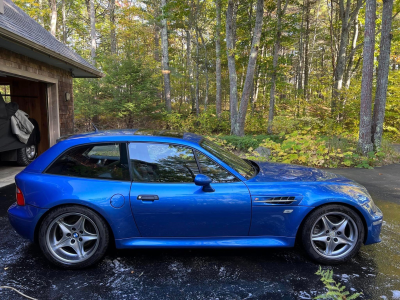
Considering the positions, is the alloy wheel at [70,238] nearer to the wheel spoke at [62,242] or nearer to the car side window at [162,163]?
the wheel spoke at [62,242]

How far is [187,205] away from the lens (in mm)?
2650

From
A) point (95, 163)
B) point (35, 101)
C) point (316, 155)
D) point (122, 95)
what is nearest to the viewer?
point (95, 163)

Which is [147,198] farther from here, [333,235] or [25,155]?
[25,155]

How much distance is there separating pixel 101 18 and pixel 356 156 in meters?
28.8

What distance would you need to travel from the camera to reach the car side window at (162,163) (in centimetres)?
279

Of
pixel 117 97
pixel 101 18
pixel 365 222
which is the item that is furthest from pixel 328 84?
pixel 101 18

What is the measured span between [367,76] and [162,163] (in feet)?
26.7

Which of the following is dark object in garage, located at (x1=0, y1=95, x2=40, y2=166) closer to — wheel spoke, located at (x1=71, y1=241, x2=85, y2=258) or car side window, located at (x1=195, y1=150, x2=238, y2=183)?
wheel spoke, located at (x1=71, y1=241, x2=85, y2=258)

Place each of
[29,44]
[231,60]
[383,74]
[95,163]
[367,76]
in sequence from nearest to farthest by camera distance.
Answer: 1. [95,163]
2. [29,44]
3. [367,76]
4. [383,74]
5. [231,60]

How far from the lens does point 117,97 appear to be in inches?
608

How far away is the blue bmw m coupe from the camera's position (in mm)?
2666

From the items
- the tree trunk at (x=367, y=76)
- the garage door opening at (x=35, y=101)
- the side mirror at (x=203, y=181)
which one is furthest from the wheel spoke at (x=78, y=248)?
the tree trunk at (x=367, y=76)

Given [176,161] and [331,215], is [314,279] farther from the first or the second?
[176,161]

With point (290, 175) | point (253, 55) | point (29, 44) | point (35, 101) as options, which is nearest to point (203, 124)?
point (253, 55)
